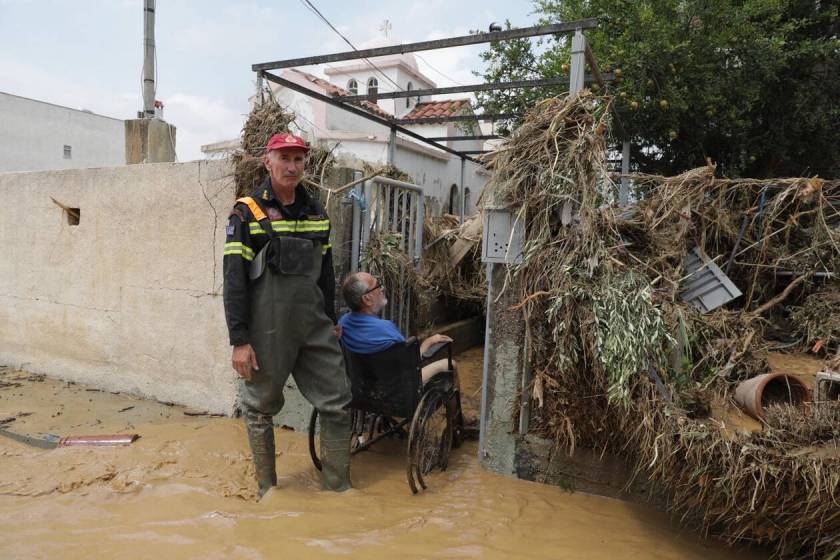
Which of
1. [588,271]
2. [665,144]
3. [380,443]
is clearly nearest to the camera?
[588,271]

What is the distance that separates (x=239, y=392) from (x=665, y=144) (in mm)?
8171

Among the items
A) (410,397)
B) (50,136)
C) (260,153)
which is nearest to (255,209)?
(260,153)

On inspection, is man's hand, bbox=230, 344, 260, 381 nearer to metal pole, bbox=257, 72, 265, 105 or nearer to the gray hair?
the gray hair

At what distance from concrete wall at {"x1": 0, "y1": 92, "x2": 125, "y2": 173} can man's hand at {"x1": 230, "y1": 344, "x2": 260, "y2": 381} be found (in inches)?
891

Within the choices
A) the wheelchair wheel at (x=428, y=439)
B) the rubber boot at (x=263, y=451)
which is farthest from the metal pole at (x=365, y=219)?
the rubber boot at (x=263, y=451)

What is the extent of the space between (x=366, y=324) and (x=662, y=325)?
1.83 metres

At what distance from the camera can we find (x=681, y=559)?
2881 millimetres

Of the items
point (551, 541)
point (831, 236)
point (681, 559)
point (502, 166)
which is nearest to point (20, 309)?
point (502, 166)

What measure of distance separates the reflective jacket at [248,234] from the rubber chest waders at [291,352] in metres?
0.05

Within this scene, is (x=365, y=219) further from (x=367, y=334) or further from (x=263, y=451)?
(x=263, y=451)

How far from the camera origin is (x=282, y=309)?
10.9 ft

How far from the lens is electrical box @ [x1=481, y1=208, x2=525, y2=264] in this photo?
3.62 meters

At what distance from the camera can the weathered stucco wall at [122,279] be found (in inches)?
195

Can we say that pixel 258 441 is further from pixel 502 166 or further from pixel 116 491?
pixel 502 166
